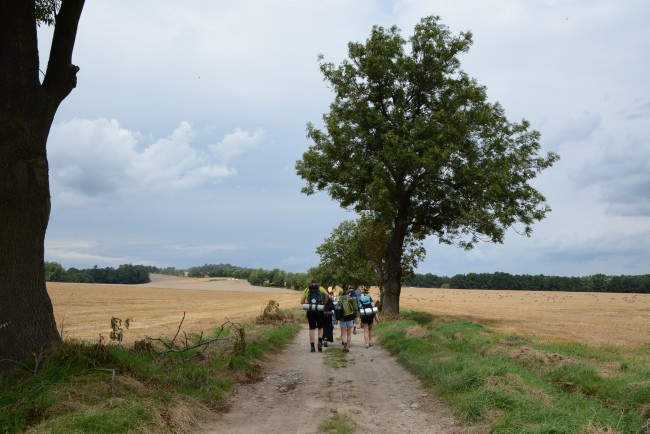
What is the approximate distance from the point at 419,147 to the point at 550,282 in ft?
319

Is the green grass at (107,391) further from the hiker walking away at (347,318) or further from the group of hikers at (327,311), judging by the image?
the hiker walking away at (347,318)

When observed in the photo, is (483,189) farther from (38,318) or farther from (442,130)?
(38,318)

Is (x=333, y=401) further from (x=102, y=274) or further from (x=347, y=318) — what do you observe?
(x=102, y=274)

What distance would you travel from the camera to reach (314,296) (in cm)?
1545

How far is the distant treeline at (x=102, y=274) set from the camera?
11925 cm

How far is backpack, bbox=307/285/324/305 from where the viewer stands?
1541 cm

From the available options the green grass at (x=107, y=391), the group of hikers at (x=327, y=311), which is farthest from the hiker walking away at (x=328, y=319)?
the green grass at (x=107, y=391)

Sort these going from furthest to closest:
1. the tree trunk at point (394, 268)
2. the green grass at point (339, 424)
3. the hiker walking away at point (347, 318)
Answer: the tree trunk at point (394, 268)
the hiker walking away at point (347, 318)
the green grass at point (339, 424)

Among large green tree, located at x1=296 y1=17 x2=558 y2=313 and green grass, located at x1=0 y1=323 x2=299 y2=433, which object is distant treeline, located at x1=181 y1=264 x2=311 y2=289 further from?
green grass, located at x1=0 y1=323 x2=299 y2=433

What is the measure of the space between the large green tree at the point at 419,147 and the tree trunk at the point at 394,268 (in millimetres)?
54

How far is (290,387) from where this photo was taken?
980 centimetres

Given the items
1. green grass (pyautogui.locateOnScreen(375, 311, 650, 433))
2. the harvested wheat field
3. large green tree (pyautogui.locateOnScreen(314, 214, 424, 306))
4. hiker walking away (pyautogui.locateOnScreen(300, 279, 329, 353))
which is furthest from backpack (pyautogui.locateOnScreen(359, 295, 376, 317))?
large green tree (pyautogui.locateOnScreen(314, 214, 424, 306))

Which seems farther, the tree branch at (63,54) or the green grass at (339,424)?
the tree branch at (63,54)

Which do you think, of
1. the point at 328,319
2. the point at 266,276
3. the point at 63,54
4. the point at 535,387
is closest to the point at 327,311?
the point at 328,319
